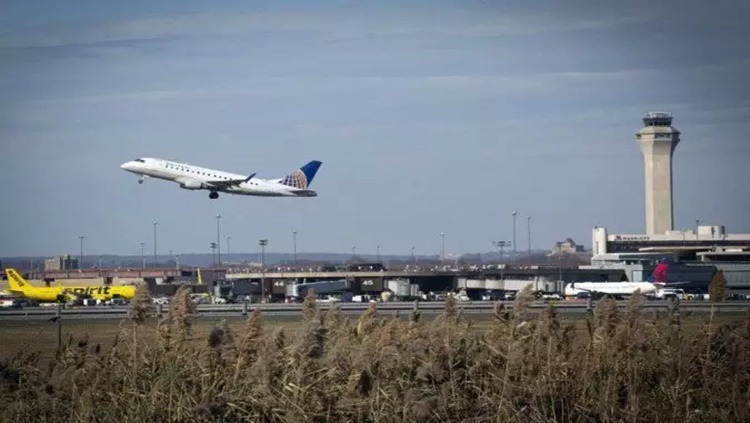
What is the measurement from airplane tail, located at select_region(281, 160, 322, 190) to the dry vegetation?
122838mm

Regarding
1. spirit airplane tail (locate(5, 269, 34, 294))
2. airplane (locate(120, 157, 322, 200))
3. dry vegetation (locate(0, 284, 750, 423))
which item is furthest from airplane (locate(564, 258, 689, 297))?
dry vegetation (locate(0, 284, 750, 423))

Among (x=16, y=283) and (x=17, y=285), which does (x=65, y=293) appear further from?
(x=16, y=283)

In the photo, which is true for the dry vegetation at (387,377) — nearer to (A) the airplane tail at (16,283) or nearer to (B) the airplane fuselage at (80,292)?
(B) the airplane fuselage at (80,292)

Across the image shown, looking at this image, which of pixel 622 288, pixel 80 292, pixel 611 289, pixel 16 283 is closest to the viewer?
pixel 611 289

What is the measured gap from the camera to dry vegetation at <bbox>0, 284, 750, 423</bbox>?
24.7m

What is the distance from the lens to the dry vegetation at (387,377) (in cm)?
2466

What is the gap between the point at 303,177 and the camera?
508 ft

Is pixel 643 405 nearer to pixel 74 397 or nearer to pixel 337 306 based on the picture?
pixel 337 306

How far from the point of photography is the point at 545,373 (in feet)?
85.1

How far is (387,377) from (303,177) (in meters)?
130

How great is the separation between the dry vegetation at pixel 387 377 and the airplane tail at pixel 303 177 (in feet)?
403

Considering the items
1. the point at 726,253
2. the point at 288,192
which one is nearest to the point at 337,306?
the point at 288,192

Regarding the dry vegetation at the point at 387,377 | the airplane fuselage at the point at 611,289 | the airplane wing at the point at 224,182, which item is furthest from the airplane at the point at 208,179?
the dry vegetation at the point at 387,377

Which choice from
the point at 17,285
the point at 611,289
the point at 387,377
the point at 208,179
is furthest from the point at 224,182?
the point at 387,377
